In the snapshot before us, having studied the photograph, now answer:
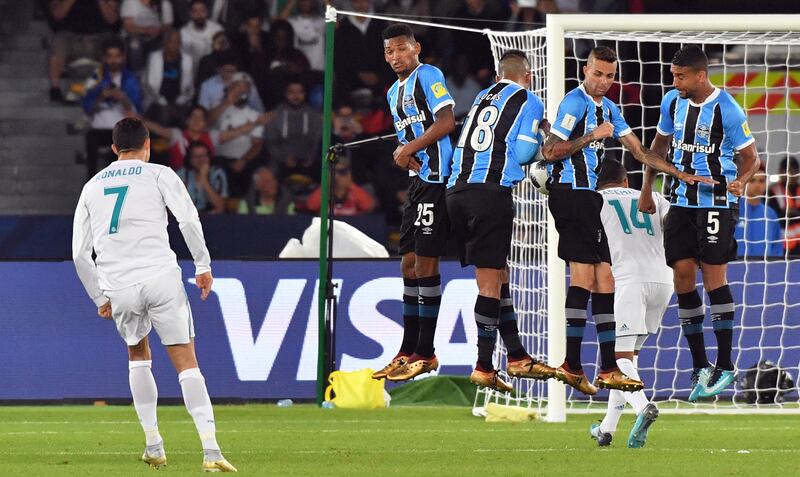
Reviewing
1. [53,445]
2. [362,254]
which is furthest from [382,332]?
[53,445]

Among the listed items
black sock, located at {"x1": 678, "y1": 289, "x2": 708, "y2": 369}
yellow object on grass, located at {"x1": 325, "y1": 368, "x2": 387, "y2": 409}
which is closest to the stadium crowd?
yellow object on grass, located at {"x1": 325, "y1": 368, "x2": 387, "y2": 409}

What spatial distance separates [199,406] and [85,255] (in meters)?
1.12

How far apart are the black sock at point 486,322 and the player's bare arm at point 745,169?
1.66m

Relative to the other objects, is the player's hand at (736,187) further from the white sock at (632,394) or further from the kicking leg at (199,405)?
the kicking leg at (199,405)

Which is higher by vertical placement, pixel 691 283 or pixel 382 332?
pixel 691 283

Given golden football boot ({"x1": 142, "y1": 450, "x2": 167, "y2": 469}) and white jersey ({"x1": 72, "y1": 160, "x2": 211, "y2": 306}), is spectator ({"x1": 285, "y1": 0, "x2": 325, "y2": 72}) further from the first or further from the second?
golden football boot ({"x1": 142, "y1": 450, "x2": 167, "y2": 469})

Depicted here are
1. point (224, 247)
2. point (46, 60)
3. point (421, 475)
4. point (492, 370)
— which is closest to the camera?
point (421, 475)

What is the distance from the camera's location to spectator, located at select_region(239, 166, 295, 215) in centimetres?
1741

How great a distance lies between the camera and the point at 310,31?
61.4 ft

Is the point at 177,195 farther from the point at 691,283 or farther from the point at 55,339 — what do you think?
the point at 55,339

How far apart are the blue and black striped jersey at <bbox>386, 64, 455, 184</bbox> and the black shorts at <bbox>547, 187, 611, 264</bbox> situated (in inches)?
27.9

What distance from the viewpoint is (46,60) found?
18.4 m

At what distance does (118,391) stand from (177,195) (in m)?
5.62

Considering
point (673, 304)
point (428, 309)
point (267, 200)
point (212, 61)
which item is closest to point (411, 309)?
point (428, 309)
